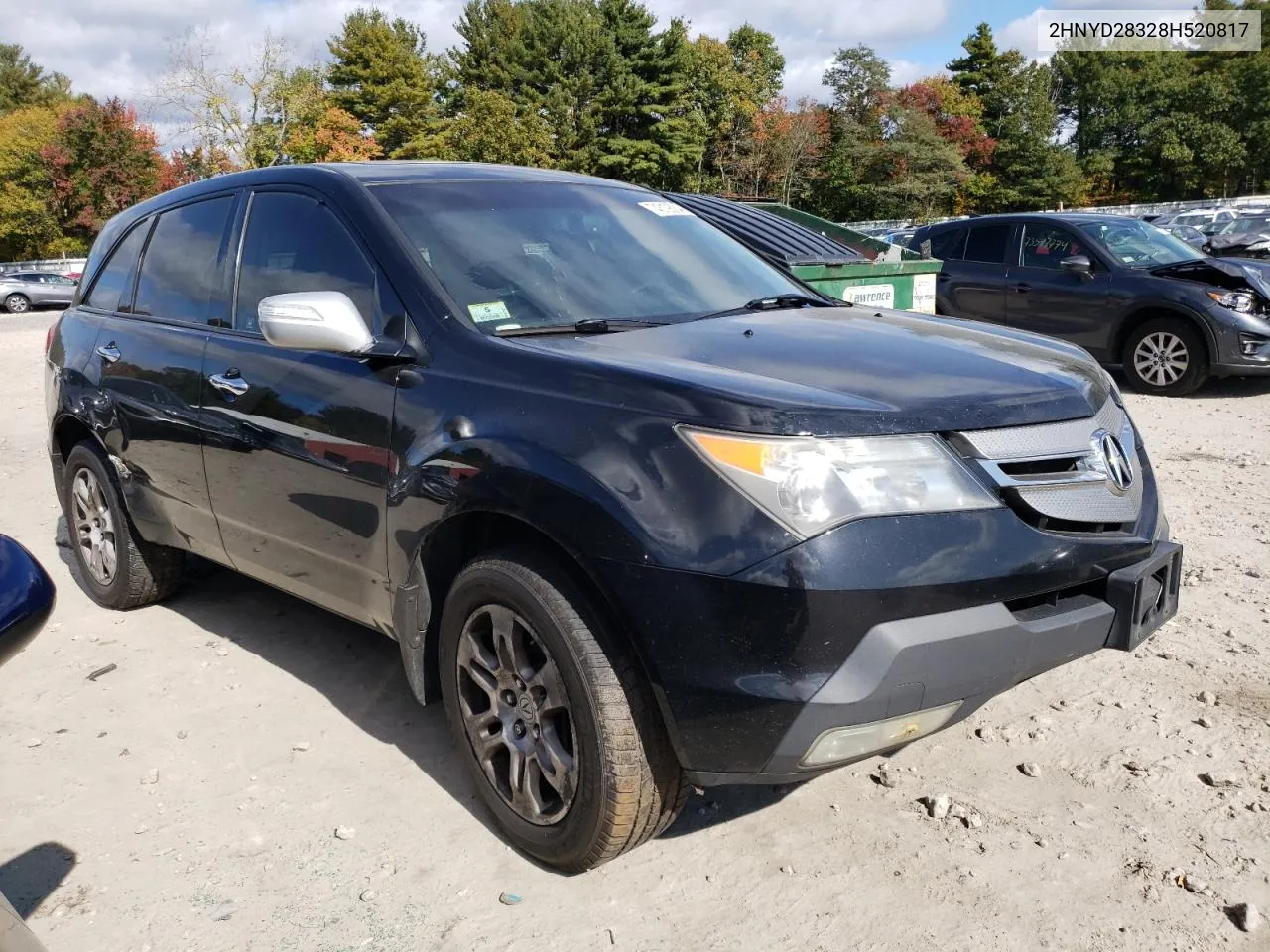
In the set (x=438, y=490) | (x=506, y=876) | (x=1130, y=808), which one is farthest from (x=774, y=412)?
(x=1130, y=808)

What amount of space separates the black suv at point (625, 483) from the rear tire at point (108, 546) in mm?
850

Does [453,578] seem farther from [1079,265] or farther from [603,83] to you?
[603,83]

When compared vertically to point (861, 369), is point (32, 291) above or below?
below

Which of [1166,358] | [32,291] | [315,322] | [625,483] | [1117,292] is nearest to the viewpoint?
[625,483]

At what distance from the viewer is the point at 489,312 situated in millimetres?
3004

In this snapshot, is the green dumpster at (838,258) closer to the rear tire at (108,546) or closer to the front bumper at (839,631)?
the rear tire at (108,546)

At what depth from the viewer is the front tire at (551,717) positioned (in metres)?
2.45

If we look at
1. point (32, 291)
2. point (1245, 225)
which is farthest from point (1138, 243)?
point (32, 291)

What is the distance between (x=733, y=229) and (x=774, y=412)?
468cm

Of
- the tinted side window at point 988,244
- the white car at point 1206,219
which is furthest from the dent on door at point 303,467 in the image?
the white car at point 1206,219

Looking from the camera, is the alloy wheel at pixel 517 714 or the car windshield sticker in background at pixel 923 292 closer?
→ the alloy wheel at pixel 517 714

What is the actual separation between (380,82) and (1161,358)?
5715 centimetres

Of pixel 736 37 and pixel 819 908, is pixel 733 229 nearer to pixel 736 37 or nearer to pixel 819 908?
pixel 819 908

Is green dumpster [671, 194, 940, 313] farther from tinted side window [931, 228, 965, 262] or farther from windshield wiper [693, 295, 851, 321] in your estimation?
tinted side window [931, 228, 965, 262]
